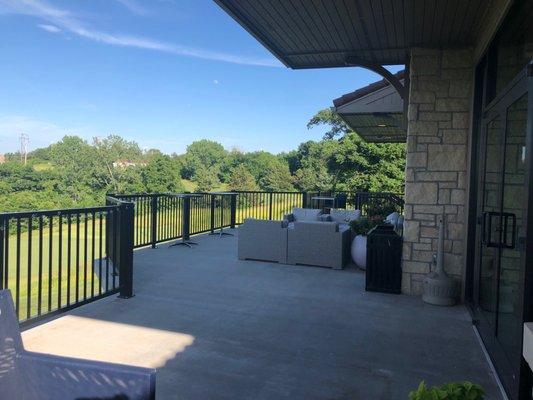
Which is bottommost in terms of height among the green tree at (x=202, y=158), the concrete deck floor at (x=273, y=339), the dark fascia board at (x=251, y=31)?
the concrete deck floor at (x=273, y=339)

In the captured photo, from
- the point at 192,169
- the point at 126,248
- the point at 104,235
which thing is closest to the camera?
the point at 126,248

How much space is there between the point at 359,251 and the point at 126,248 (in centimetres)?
304

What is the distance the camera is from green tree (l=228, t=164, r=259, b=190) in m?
35.2

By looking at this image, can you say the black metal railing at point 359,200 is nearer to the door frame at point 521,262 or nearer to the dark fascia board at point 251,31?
the dark fascia board at point 251,31

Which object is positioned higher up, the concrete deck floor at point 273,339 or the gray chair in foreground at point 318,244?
the gray chair in foreground at point 318,244

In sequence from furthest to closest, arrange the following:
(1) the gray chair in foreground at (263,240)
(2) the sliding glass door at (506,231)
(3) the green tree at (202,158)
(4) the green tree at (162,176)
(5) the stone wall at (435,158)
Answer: (3) the green tree at (202,158)
(4) the green tree at (162,176)
(1) the gray chair in foreground at (263,240)
(5) the stone wall at (435,158)
(2) the sliding glass door at (506,231)

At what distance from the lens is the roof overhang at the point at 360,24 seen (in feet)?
11.4

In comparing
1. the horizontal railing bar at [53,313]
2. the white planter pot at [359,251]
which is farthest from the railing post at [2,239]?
the white planter pot at [359,251]

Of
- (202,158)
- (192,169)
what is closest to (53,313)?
(192,169)

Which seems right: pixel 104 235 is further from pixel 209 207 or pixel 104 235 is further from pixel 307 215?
pixel 307 215

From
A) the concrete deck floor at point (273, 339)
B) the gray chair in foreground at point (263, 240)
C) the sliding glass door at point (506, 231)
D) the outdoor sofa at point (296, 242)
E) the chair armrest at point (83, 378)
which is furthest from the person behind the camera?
the gray chair in foreground at point (263, 240)

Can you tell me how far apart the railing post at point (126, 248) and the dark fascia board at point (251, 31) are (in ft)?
6.44

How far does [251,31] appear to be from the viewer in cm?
415

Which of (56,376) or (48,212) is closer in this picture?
(56,376)
